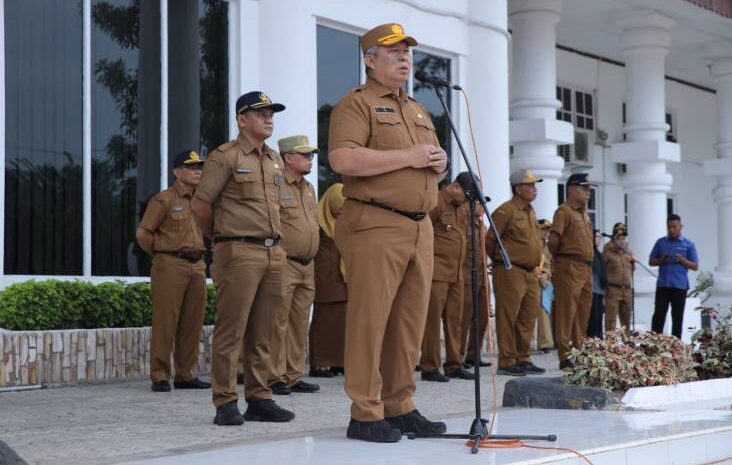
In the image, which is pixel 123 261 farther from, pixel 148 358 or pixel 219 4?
pixel 219 4

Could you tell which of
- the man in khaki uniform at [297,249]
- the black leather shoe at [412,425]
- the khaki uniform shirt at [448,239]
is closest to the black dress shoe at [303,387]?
the man in khaki uniform at [297,249]

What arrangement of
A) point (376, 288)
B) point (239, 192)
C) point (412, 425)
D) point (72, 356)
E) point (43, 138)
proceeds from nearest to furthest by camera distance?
point (376, 288) → point (412, 425) → point (239, 192) → point (72, 356) → point (43, 138)

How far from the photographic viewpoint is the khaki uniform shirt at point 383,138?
613 centimetres

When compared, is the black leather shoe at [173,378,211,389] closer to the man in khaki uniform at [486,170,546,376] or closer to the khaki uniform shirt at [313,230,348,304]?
the khaki uniform shirt at [313,230,348,304]

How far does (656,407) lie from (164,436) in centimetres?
340

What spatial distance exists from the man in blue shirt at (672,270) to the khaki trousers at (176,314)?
793cm

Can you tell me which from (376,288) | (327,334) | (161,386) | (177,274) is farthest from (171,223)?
(376,288)

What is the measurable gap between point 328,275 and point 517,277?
1.80 metres

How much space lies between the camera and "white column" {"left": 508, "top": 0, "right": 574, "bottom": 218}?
16094 millimetres

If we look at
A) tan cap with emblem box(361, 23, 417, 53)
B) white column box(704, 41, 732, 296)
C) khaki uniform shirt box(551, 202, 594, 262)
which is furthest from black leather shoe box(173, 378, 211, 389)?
white column box(704, 41, 732, 296)

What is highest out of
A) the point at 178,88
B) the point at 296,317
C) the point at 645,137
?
the point at 645,137

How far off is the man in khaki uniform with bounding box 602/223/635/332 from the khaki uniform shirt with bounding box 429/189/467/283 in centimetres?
628

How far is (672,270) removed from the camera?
16.0 metres

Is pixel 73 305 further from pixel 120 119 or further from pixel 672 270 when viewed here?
pixel 672 270
